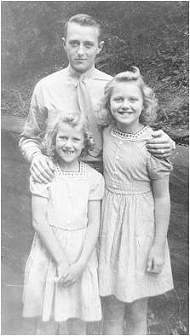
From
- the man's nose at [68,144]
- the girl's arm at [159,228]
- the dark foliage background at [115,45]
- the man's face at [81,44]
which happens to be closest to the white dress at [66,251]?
the man's nose at [68,144]

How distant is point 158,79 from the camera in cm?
258

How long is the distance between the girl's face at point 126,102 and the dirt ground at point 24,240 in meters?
0.70

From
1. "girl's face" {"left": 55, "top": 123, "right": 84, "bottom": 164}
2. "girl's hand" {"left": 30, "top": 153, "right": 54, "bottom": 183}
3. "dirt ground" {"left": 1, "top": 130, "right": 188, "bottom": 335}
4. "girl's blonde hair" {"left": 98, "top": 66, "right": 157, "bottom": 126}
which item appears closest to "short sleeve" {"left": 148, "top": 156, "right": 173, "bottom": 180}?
"girl's blonde hair" {"left": 98, "top": 66, "right": 157, "bottom": 126}

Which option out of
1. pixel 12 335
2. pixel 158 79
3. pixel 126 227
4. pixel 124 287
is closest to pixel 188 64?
pixel 158 79

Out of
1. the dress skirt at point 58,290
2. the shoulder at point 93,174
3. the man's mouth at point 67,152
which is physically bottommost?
the dress skirt at point 58,290

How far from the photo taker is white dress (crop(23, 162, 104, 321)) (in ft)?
5.87

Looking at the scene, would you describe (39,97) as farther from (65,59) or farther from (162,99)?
(162,99)

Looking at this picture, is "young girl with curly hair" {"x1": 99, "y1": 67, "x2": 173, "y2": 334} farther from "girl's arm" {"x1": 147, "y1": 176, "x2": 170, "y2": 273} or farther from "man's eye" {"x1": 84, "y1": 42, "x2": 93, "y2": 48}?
"man's eye" {"x1": 84, "y1": 42, "x2": 93, "y2": 48}

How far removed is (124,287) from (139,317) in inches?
8.1

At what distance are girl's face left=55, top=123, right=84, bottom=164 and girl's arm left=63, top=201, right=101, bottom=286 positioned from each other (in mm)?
215

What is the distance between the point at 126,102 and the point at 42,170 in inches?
16.8

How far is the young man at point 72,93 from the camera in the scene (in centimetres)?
184

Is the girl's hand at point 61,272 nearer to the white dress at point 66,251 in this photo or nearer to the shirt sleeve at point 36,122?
the white dress at point 66,251

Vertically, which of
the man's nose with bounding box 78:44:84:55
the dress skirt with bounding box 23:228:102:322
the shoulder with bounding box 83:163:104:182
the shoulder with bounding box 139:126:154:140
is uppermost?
the man's nose with bounding box 78:44:84:55
